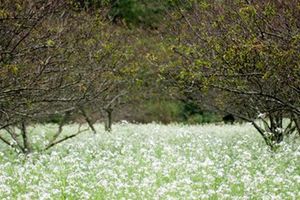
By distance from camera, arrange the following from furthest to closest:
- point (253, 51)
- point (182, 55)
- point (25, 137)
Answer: point (25, 137)
point (182, 55)
point (253, 51)

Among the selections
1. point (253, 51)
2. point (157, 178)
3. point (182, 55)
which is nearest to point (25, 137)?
point (182, 55)

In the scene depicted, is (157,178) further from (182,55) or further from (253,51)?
(182,55)

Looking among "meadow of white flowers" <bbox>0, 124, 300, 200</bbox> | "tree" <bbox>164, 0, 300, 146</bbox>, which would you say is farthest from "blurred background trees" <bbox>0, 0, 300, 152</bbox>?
"meadow of white flowers" <bbox>0, 124, 300, 200</bbox>

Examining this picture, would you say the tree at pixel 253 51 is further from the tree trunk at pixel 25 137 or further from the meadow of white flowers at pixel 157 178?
the tree trunk at pixel 25 137

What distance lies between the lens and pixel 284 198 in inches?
350

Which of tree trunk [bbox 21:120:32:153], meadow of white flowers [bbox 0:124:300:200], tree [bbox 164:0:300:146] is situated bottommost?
meadow of white flowers [bbox 0:124:300:200]

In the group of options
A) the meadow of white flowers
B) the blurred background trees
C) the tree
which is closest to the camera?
the meadow of white flowers

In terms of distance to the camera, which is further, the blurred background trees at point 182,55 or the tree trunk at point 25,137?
the tree trunk at point 25,137

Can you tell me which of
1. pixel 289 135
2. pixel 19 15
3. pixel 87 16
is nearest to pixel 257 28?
pixel 19 15

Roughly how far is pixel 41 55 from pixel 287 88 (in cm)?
516

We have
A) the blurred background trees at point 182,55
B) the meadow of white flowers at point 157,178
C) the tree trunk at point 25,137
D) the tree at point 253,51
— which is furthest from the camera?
the tree trunk at point 25,137

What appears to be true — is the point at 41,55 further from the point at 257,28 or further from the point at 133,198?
the point at 133,198

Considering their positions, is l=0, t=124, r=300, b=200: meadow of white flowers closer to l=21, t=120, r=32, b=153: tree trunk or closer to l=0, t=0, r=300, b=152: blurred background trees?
l=0, t=0, r=300, b=152: blurred background trees

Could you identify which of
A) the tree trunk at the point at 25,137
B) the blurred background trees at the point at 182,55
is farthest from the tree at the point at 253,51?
the tree trunk at the point at 25,137
